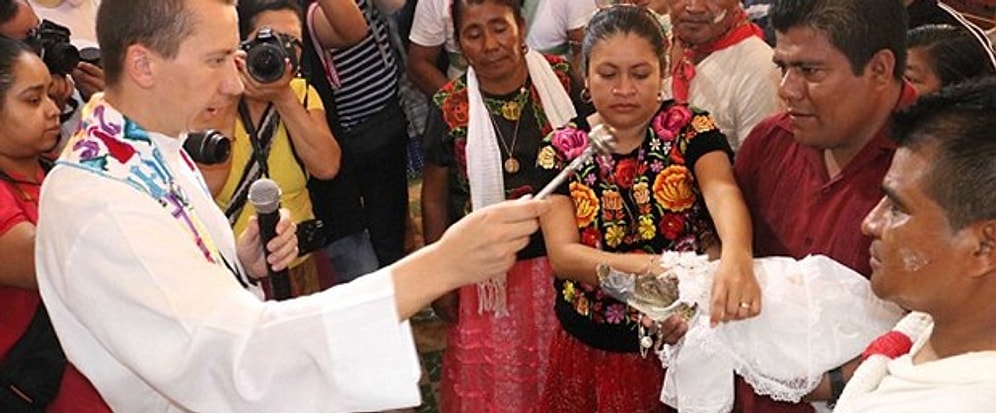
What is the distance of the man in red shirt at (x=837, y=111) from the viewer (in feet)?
6.27

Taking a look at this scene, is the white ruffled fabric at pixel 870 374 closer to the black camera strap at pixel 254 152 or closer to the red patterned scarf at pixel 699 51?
the red patterned scarf at pixel 699 51

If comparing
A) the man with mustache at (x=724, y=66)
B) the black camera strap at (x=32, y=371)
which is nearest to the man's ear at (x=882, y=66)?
the man with mustache at (x=724, y=66)

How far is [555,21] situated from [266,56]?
1192 millimetres

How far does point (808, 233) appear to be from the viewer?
1.97 metres

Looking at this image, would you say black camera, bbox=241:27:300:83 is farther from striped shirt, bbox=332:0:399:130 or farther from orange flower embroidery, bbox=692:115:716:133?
orange flower embroidery, bbox=692:115:716:133

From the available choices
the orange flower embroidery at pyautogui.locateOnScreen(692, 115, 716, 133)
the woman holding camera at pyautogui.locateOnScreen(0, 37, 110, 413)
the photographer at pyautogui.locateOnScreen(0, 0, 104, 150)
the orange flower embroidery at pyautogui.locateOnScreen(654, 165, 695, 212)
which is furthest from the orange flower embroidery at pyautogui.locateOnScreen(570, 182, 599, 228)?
the photographer at pyautogui.locateOnScreen(0, 0, 104, 150)

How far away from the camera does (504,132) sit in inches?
108

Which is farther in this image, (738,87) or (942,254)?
(738,87)

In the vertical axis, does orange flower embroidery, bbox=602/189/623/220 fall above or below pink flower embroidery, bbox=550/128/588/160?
below

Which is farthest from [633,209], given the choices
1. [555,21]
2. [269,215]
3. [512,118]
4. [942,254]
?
[555,21]

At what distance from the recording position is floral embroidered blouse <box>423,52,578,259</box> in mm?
2742

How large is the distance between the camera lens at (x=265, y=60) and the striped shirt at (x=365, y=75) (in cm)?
78

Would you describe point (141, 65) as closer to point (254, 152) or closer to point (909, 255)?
point (254, 152)

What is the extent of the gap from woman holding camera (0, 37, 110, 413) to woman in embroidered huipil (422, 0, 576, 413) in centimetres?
99
